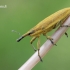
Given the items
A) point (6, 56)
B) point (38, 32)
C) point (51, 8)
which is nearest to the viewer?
point (38, 32)

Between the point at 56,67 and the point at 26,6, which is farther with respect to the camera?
the point at 26,6

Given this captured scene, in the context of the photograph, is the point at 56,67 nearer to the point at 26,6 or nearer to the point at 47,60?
the point at 47,60

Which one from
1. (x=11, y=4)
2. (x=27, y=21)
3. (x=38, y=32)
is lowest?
(x=27, y=21)

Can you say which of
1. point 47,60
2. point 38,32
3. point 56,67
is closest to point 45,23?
point 38,32

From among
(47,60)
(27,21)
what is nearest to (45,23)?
(47,60)

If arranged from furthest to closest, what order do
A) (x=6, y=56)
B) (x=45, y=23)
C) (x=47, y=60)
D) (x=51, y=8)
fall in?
(x=51, y=8) < (x=6, y=56) < (x=47, y=60) < (x=45, y=23)

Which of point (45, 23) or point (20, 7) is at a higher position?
point (45, 23)
